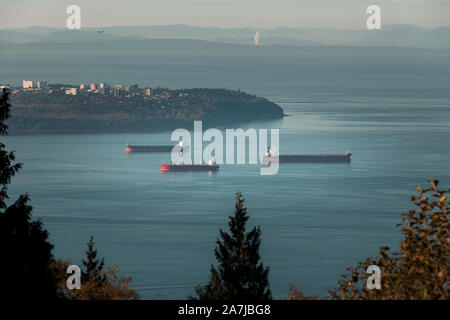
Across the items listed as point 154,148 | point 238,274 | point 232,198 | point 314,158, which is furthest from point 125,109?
point 238,274

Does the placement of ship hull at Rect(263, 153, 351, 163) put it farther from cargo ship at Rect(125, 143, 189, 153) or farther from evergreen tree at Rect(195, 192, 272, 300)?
evergreen tree at Rect(195, 192, 272, 300)

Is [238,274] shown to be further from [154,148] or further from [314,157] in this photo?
[154,148]

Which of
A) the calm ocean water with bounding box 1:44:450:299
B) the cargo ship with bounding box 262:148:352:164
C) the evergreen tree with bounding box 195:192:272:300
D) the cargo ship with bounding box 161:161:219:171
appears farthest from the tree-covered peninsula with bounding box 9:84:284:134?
the evergreen tree with bounding box 195:192:272:300

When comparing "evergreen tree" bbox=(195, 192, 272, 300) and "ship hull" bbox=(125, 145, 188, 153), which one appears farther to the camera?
"ship hull" bbox=(125, 145, 188, 153)

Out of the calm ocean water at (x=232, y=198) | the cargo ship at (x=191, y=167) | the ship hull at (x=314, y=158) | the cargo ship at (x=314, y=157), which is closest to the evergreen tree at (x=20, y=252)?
the calm ocean water at (x=232, y=198)

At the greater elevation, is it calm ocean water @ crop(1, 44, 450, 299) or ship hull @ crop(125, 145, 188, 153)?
ship hull @ crop(125, 145, 188, 153)

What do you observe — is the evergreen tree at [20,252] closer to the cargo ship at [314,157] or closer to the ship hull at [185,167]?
the ship hull at [185,167]

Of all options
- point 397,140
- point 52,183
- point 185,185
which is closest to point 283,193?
point 185,185
